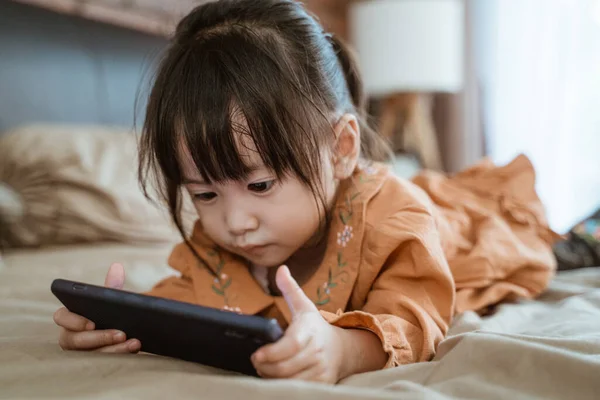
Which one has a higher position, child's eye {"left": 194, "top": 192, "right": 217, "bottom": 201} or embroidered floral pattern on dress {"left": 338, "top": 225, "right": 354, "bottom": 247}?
child's eye {"left": 194, "top": 192, "right": 217, "bottom": 201}

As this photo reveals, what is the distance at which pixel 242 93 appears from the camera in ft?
2.27

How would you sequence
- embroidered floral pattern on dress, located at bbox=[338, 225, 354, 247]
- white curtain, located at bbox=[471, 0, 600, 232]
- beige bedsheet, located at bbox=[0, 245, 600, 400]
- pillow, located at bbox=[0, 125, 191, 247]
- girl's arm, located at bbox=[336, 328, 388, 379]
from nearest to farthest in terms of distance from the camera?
beige bedsheet, located at bbox=[0, 245, 600, 400]
girl's arm, located at bbox=[336, 328, 388, 379]
embroidered floral pattern on dress, located at bbox=[338, 225, 354, 247]
pillow, located at bbox=[0, 125, 191, 247]
white curtain, located at bbox=[471, 0, 600, 232]

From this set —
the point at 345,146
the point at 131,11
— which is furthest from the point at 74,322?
the point at 131,11

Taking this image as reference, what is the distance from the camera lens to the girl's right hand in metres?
0.60

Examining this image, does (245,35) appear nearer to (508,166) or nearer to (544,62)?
(508,166)

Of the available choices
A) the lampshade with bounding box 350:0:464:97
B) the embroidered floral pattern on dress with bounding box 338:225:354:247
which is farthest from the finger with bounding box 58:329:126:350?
the lampshade with bounding box 350:0:464:97

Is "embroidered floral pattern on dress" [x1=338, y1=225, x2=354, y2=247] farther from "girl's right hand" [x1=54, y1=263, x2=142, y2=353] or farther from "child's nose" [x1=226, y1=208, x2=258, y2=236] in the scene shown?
"girl's right hand" [x1=54, y1=263, x2=142, y2=353]

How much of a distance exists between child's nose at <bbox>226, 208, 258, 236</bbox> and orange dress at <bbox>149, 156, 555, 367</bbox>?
5.6 inches

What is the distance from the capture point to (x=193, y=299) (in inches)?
33.5

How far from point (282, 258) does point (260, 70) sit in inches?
10.2

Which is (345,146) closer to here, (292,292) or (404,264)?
(404,264)

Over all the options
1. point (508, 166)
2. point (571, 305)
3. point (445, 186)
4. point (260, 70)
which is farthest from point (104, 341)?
point (508, 166)

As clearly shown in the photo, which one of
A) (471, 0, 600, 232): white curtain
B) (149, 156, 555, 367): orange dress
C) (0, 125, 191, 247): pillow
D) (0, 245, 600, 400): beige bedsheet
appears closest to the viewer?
(0, 245, 600, 400): beige bedsheet

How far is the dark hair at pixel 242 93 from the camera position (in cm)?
69
